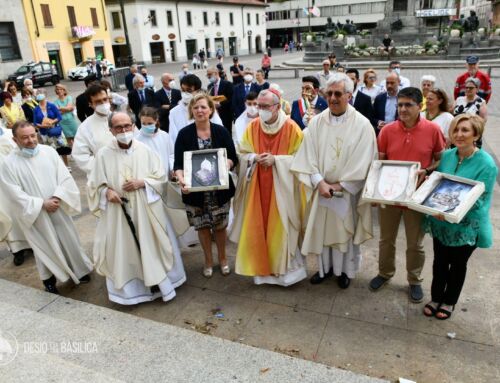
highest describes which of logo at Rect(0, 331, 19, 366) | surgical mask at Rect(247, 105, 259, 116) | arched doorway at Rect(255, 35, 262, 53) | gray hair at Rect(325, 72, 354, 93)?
arched doorway at Rect(255, 35, 262, 53)

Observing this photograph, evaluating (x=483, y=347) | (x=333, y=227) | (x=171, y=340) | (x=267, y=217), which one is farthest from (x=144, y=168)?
(x=483, y=347)

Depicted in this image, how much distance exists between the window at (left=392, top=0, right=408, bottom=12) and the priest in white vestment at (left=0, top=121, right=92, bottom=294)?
110ft

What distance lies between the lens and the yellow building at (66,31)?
3138 cm

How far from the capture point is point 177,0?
46.1 meters

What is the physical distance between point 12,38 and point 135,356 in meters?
34.7

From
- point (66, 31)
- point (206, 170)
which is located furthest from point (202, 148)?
point (66, 31)

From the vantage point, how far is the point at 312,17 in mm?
66438

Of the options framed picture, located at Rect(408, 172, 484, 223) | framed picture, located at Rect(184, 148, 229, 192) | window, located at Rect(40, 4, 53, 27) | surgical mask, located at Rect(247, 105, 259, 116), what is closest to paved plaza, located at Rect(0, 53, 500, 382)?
framed picture, located at Rect(408, 172, 484, 223)

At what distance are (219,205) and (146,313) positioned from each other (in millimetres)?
1319

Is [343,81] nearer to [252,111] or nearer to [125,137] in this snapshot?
[125,137]

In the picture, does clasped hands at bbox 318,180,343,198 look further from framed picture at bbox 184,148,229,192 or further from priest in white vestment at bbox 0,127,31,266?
priest in white vestment at bbox 0,127,31,266

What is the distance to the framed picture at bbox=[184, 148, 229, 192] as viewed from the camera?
3640 mm

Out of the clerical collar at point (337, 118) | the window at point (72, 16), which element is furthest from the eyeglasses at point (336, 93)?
the window at point (72, 16)

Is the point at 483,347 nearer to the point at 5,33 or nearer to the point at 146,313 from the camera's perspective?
the point at 146,313
